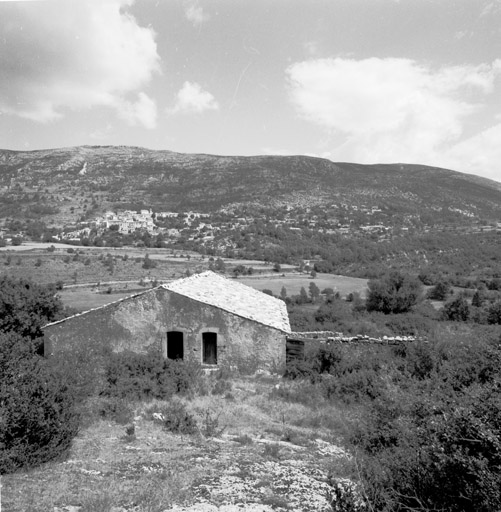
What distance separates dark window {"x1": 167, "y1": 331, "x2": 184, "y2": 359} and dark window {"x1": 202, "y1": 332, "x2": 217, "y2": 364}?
0.87 metres

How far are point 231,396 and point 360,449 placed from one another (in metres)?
4.55

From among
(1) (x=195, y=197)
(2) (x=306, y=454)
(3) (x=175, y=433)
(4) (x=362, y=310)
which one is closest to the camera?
(2) (x=306, y=454)

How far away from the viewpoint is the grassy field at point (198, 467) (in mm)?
5746

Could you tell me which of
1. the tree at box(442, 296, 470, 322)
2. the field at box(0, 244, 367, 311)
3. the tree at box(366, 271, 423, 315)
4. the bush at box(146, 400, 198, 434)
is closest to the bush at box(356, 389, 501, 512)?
the bush at box(146, 400, 198, 434)

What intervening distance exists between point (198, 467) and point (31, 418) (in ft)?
8.74

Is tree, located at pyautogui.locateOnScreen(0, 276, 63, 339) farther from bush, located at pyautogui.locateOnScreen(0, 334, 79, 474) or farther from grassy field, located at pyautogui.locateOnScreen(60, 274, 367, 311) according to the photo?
grassy field, located at pyautogui.locateOnScreen(60, 274, 367, 311)

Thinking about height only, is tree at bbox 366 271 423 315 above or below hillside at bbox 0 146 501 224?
below

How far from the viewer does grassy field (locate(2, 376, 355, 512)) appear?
5746 mm

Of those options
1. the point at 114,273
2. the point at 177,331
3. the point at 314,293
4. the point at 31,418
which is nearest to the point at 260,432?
the point at 31,418

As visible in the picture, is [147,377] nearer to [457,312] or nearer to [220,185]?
[457,312]

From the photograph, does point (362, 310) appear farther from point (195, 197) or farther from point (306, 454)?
point (195, 197)

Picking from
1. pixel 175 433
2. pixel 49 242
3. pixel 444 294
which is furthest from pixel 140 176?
pixel 175 433

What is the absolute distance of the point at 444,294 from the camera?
39.4 meters

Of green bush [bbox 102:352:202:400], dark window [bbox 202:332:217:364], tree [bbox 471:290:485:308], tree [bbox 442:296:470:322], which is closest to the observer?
green bush [bbox 102:352:202:400]
